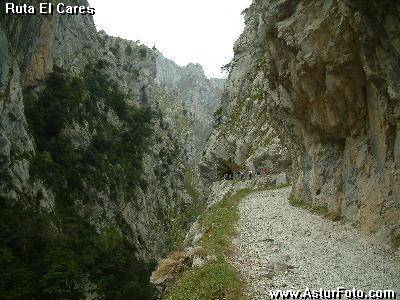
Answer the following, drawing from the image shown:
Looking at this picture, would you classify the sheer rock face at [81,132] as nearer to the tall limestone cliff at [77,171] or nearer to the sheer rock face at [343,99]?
the tall limestone cliff at [77,171]

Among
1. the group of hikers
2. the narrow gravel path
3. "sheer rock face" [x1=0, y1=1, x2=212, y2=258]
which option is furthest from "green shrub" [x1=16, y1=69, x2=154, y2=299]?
the narrow gravel path

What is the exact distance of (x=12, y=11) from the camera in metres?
52.8

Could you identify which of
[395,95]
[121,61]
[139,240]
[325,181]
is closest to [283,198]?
[325,181]

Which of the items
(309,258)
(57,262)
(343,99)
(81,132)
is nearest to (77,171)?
(81,132)

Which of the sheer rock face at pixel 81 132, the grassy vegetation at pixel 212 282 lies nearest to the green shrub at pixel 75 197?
the sheer rock face at pixel 81 132

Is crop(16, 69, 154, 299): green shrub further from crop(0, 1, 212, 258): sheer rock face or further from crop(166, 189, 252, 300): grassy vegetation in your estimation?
crop(166, 189, 252, 300): grassy vegetation

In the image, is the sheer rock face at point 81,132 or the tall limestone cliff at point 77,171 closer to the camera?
the tall limestone cliff at point 77,171

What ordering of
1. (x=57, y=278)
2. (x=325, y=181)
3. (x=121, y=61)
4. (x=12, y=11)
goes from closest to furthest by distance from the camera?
(x=325, y=181) < (x=57, y=278) < (x=12, y=11) < (x=121, y=61)

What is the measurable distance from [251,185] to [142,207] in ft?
136

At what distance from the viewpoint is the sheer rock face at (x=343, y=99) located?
1534cm

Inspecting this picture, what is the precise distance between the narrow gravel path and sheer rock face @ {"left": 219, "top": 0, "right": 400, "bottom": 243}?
4.37 ft

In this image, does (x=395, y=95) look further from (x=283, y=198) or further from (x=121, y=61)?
(x=121, y=61)

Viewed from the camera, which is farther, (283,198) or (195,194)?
(195,194)

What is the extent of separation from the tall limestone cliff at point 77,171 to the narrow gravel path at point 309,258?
883 inches
